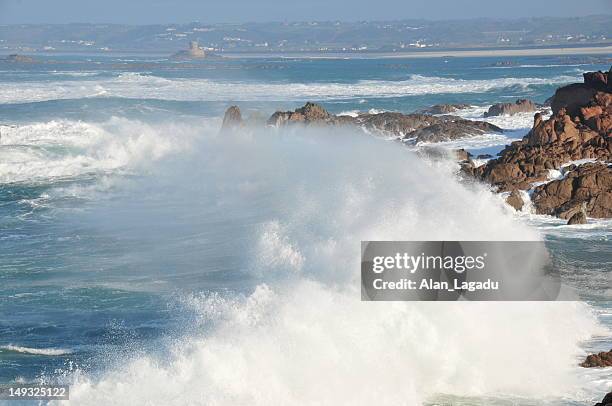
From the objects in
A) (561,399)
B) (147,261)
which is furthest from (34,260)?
(561,399)

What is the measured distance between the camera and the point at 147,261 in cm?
2058

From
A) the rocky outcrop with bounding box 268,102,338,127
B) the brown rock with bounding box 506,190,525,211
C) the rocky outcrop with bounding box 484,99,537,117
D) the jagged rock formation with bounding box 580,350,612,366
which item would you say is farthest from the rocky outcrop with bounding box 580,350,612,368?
the rocky outcrop with bounding box 484,99,537,117

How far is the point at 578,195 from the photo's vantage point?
25.1 metres

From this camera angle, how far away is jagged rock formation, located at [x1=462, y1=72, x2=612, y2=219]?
24969 mm

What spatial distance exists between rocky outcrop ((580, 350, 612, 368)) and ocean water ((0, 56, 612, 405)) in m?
0.16

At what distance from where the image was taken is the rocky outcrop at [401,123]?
37406 millimetres

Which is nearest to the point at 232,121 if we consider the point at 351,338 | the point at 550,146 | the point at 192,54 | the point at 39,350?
the point at 550,146

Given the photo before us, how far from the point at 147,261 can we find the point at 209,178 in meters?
10.1

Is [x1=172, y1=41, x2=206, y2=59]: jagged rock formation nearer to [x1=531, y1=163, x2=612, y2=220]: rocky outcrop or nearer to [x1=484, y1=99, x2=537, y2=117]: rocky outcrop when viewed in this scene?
[x1=484, y1=99, x2=537, y2=117]: rocky outcrop

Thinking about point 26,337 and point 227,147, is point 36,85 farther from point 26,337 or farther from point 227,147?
point 26,337

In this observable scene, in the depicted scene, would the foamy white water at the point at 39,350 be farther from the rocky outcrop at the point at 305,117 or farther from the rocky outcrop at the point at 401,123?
the rocky outcrop at the point at 305,117

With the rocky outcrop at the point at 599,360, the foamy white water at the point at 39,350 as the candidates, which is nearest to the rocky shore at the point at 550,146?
the rocky outcrop at the point at 599,360

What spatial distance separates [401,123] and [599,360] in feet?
88.7

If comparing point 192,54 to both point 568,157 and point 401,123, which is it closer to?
point 401,123
